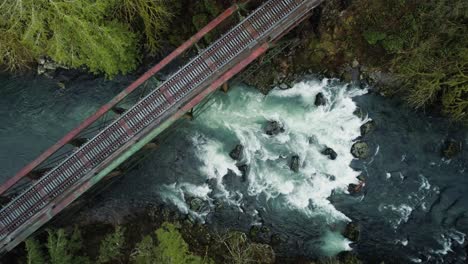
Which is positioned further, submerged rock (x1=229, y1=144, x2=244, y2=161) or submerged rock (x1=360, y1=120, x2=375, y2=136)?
submerged rock (x1=229, y1=144, x2=244, y2=161)

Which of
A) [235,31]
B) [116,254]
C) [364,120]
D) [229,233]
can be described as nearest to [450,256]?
[364,120]

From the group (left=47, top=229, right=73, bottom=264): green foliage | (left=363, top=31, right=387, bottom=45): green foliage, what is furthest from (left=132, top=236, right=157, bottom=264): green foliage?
(left=363, top=31, right=387, bottom=45): green foliage

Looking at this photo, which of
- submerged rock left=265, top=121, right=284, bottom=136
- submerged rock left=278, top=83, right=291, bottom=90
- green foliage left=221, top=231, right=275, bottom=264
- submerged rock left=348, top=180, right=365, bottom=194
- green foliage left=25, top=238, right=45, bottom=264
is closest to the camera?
green foliage left=25, top=238, right=45, bottom=264

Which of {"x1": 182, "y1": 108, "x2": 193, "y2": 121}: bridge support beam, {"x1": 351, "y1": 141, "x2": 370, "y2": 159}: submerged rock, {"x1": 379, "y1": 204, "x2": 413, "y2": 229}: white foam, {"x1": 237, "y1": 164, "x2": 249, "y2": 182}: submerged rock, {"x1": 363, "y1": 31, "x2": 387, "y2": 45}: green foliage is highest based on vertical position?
{"x1": 363, "y1": 31, "x2": 387, "y2": 45}: green foliage

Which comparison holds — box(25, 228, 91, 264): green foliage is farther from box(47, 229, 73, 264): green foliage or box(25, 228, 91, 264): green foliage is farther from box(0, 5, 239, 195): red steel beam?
box(0, 5, 239, 195): red steel beam

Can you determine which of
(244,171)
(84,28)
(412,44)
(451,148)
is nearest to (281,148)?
(244,171)

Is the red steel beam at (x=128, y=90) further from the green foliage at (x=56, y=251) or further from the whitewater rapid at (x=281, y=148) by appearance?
the whitewater rapid at (x=281, y=148)

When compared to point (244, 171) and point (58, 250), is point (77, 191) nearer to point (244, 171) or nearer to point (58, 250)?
point (58, 250)
